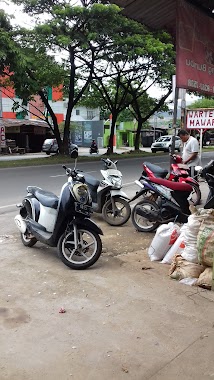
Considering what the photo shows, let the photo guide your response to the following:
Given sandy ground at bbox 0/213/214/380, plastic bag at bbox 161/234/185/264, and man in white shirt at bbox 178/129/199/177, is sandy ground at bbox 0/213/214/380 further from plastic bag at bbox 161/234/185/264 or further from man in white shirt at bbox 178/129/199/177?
Result: man in white shirt at bbox 178/129/199/177

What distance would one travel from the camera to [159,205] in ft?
20.5

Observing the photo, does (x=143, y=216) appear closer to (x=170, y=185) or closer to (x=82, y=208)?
(x=170, y=185)

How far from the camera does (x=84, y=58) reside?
67.9 ft

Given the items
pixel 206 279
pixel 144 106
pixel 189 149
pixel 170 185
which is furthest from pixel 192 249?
pixel 144 106

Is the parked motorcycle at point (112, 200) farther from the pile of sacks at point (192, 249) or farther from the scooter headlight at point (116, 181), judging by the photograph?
the pile of sacks at point (192, 249)

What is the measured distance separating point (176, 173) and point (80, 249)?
4025 millimetres

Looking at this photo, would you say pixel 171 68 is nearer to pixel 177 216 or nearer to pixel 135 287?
pixel 177 216

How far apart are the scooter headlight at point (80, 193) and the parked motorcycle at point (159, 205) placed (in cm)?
171

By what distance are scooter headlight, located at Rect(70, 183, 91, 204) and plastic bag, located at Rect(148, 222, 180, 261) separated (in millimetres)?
1015

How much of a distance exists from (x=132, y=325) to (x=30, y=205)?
8.85ft

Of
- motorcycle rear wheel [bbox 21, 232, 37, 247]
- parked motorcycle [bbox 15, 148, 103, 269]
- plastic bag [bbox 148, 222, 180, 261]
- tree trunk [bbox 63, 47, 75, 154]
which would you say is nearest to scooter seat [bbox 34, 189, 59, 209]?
parked motorcycle [bbox 15, 148, 103, 269]

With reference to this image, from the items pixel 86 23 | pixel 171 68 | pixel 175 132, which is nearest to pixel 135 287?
pixel 175 132

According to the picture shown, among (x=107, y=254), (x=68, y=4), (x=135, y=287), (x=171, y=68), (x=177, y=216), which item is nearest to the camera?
(x=135, y=287)

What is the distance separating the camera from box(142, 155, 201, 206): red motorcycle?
7.13 m
